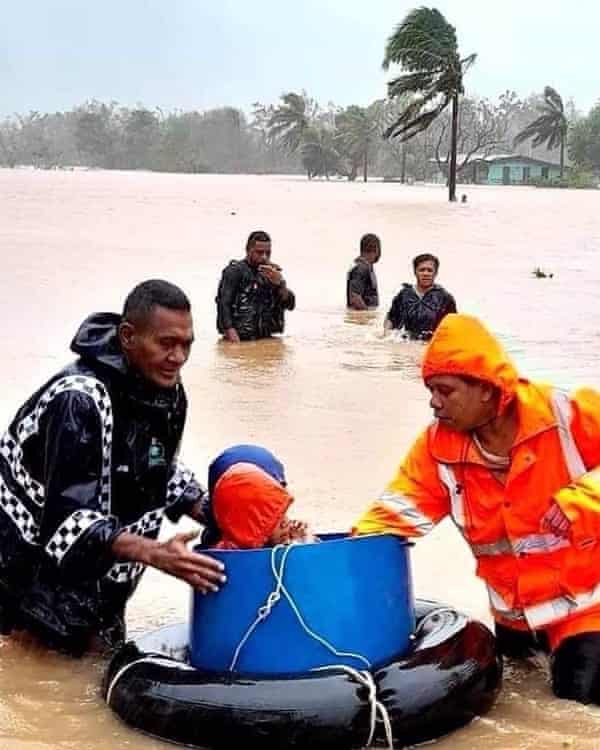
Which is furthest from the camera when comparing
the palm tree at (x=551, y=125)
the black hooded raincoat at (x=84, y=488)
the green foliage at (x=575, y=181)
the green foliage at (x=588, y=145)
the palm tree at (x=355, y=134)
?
the palm tree at (x=355, y=134)

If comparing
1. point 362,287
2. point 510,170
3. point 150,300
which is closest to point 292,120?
point 510,170

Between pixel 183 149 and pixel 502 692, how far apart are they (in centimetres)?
12112

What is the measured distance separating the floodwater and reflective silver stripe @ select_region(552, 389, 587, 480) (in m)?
0.72

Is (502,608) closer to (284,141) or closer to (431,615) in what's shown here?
(431,615)

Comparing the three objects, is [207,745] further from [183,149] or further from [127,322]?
[183,149]

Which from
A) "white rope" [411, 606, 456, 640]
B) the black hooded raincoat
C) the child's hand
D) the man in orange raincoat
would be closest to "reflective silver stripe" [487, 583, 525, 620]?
the man in orange raincoat

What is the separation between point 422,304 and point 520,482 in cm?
894

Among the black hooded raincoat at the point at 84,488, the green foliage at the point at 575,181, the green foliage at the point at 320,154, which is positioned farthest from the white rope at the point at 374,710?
the green foliage at the point at 320,154

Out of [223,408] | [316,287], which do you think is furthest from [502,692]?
[316,287]

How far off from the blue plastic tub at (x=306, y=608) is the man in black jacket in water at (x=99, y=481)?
106mm

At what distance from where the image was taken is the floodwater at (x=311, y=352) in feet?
13.3

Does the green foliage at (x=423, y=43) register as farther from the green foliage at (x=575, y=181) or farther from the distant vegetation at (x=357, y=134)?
the green foliage at (x=575, y=181)

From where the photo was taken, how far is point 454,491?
4.11 m

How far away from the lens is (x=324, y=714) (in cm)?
355
